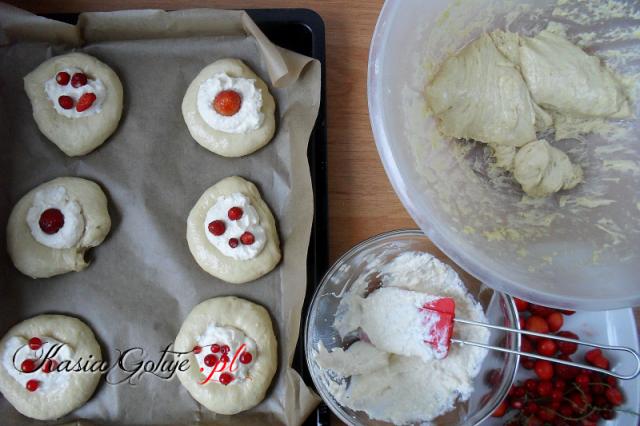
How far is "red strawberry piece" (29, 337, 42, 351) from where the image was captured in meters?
1.61

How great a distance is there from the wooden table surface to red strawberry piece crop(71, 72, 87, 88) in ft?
0.78

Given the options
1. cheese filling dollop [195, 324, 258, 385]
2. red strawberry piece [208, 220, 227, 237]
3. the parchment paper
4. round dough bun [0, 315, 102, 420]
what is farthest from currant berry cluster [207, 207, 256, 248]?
round dough bun [0, 315, 102, 420]

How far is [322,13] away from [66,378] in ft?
4.45

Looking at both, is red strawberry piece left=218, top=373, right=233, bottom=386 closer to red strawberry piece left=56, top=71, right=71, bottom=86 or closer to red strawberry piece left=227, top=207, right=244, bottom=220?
red strawberry piece left=227, top=207, right=244, bottom=220

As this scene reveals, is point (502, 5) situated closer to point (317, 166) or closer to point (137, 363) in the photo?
point (317, 166)

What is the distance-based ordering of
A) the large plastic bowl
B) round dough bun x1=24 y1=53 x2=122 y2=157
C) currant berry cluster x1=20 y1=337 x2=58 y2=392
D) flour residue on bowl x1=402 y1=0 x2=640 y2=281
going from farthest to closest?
1. round dough bun x1=24 y1=53 x2=122 y2=157
2. currant berry cluster x1=20 y1=337 x2=58 y2=392
3. flour residue on bowl x1=402 y1=0 x2=640 y2=281
4. the large plastic bowl

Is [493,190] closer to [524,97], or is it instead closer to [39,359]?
[524,97]

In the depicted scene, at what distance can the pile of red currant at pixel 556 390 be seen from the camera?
1.69 metres

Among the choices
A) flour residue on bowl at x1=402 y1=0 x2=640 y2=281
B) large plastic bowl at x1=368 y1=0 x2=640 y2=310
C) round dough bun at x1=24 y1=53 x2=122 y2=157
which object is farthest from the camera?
round dough bun at x1=24 y1=53 x2=122 y2=157

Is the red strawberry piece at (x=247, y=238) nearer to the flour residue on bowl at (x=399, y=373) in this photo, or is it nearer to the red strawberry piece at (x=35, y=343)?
the flour residue on bowl at (x=399, y=373)

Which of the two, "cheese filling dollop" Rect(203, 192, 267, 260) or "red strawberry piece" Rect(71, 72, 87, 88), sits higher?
"red strawberry piece" Rect(71, 72, 87, 88)

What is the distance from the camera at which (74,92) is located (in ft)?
5.65

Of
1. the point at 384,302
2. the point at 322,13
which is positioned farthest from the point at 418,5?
the point at 384,302

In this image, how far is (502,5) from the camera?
1599mm
